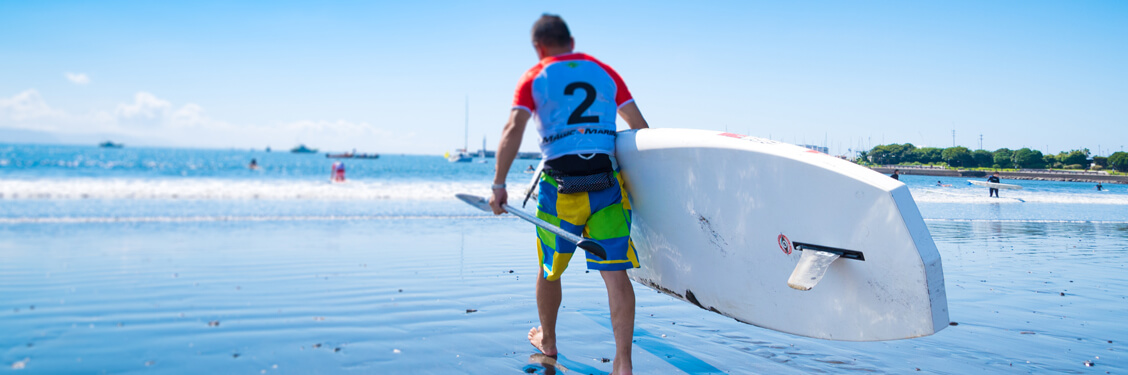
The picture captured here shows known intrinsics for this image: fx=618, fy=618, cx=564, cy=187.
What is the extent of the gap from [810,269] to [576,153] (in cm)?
95

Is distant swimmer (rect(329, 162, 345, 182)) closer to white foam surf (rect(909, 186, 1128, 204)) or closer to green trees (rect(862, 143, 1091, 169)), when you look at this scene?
white foam surf (rect(909, 186, 1128, 204))

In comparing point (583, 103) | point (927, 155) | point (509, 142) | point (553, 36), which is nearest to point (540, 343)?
point (509, 142)

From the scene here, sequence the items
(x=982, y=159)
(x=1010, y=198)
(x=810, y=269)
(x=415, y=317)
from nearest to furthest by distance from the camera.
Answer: (x=810, y=269), (x=415, y=317), (x=1010, y=198), (x=982, y=159)

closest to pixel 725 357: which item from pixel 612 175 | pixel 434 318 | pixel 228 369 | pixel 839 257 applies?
pixel 839 257

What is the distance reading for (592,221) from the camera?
2.48 m

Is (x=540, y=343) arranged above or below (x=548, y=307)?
below

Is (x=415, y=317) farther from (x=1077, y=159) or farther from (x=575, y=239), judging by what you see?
(x=1077, y=159)

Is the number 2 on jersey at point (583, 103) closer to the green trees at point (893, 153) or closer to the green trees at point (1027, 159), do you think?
the green trees at point (893, 153)

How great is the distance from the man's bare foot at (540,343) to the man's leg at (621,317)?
426 mm

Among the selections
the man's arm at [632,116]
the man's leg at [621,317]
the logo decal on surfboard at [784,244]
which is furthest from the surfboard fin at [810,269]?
the man's arm at [632,116]

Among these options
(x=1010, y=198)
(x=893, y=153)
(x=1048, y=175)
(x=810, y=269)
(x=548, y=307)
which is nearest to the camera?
(x=810, y=269)

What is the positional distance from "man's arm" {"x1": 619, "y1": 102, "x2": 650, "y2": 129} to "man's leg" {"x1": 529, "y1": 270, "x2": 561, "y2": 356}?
0.78m

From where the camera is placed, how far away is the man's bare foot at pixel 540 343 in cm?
278

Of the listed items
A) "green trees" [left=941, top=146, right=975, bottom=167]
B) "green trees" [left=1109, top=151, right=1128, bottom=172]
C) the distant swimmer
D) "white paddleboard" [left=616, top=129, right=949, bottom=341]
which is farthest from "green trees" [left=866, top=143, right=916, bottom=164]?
"white paddleboard" [left=616, top=129, right=949, bottom=341]
